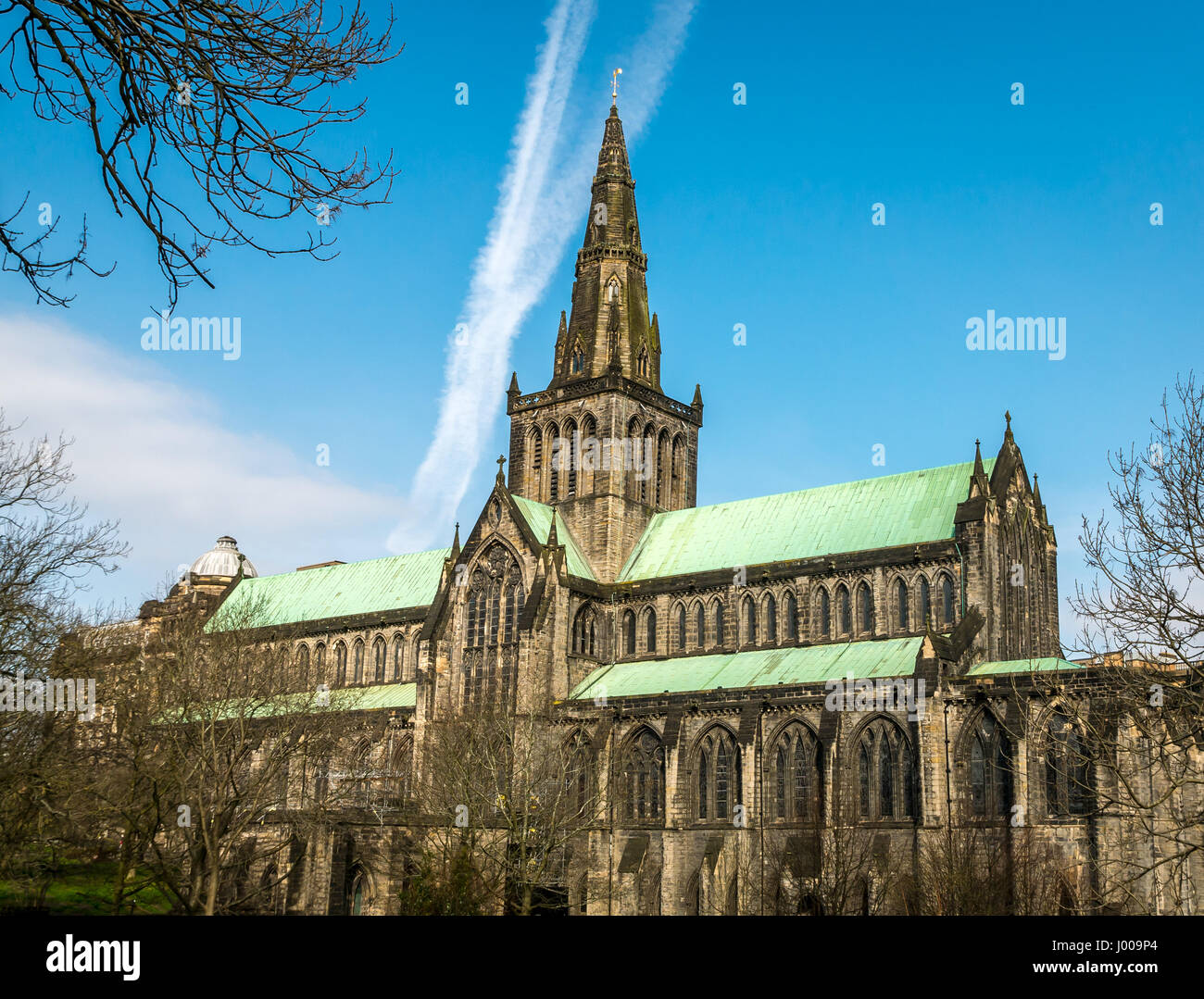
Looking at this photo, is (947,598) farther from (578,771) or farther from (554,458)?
(554,458)

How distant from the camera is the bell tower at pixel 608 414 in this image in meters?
72.8

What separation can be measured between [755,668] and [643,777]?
710 centimetres

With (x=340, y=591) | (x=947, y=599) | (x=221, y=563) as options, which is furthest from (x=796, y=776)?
(x=221, y=563)

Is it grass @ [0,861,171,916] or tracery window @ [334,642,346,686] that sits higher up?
tracery window @ [334,642,346,686]

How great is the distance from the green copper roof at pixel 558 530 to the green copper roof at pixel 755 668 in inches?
224

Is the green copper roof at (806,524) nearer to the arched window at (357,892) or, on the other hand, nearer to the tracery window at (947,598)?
the tracery window at (947,598)

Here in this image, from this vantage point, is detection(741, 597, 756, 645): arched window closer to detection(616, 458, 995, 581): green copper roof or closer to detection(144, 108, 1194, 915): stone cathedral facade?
detection(144, 108, 1194, 915): stone cathedral facade

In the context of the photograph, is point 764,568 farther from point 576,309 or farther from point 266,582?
point 266,582

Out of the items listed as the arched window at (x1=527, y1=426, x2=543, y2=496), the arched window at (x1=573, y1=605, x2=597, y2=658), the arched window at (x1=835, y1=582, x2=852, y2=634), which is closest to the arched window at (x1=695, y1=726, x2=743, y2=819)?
the arched window at (x1=835, y1=582, x2=852, y2=634)

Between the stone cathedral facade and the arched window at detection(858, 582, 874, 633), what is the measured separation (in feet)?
0.61

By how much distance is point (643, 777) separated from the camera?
2357 inches

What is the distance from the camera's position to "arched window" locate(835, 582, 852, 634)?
61.5 m
